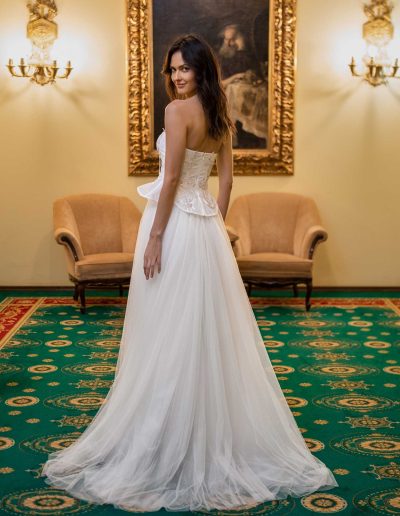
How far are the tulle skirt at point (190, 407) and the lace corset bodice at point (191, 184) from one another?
4cm

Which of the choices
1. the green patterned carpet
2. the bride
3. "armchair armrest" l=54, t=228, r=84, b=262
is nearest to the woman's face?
the bride

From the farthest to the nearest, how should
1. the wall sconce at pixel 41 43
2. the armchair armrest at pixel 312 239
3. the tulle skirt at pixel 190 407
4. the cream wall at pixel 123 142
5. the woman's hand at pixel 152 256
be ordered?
1. the cream wall at pixel 123 142
2. the wall sconce at pixel 41 43
3. the armchair armrest at pixel 312 239
4. the woman's hand at pixel 152 256
5. the tulle skirt at pixel 190 407

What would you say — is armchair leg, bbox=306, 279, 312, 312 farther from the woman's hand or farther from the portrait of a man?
the woman's hand

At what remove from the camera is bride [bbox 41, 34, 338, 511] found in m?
3.27

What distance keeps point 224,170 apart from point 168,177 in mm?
441

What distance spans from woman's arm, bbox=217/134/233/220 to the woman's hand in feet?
1.61

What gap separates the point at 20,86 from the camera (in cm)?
812

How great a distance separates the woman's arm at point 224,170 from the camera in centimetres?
361

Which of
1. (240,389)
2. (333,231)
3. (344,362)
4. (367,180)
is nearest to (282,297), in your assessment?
(333,231)

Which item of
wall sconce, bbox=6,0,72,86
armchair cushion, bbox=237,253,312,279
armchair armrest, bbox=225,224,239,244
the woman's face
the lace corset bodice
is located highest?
wall sconce, bbox=6,0,72,86

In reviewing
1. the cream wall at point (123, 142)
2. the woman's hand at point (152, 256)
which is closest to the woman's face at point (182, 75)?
the woman's hand at point (152, 256)

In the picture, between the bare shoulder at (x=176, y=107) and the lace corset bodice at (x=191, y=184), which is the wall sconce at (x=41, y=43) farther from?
the bare shoulder at (x=176, y=107)

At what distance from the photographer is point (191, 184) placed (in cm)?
348

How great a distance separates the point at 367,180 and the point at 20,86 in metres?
3.75
